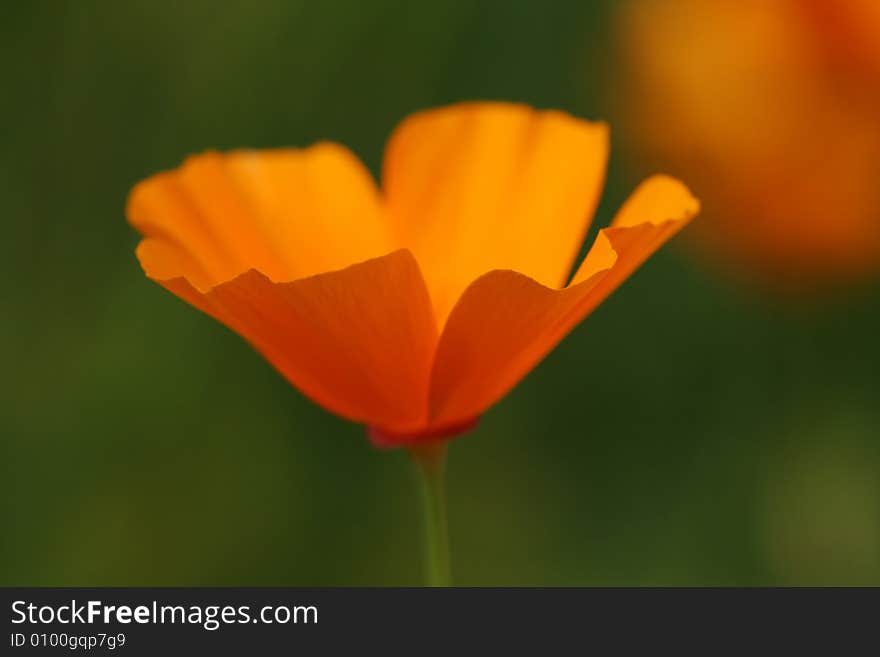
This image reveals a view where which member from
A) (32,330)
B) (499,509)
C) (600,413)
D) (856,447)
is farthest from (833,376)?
(32,330)

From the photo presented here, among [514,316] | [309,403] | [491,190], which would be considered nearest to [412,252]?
[491,190]

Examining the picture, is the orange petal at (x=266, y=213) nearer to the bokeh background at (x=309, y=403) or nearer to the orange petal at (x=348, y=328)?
the orange petal at (x=348, y=328)

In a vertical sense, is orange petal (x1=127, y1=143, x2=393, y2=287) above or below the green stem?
above

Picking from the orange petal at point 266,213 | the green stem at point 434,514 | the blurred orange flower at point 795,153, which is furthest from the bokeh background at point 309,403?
the green stem at point 434,514

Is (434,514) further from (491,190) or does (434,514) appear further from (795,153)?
(795,153)

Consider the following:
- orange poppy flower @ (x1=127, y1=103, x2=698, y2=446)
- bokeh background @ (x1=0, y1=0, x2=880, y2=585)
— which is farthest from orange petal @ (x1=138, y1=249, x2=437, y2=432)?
bokeh background @ (x1=0, y1=0, x2=880, y2=585)

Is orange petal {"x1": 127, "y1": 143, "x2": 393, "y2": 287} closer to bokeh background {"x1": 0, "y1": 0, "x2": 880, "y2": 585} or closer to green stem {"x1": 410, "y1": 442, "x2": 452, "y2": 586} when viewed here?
green stem {"x1": 410, "y1": 442, "x2": 452, "y2": 586}
